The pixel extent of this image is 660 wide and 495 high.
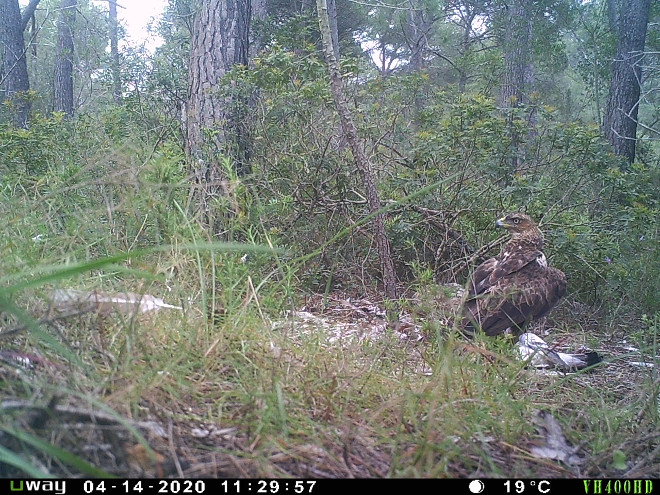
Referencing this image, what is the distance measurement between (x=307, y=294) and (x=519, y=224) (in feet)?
6.70

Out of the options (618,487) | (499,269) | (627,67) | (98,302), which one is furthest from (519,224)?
(627,67)

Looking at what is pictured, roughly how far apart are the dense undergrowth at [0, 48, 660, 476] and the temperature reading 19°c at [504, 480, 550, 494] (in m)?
0.06

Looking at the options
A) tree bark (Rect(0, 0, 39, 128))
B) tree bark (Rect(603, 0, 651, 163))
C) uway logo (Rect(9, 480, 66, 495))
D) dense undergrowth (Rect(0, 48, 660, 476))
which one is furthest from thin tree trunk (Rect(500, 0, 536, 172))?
uway logo (Rect(9, 480, 66, 495))

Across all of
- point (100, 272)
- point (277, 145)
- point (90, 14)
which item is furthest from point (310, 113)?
point (90, 14)

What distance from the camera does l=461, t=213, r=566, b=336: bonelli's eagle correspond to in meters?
4.41

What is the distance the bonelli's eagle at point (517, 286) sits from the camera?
174 inches

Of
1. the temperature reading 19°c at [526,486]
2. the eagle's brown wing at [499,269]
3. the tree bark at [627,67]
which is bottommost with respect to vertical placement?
the temperature reading 19°c at [526,486]

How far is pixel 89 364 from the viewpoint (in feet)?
6.42

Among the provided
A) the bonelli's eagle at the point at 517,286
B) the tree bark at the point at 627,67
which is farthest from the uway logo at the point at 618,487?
the tree bark at the point at 627,67

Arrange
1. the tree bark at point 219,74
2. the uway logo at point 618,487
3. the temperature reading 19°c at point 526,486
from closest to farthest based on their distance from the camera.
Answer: the temperature reading 19°c at point 526,486
the uway logo at point 618,487
the tree bark at point 219,74

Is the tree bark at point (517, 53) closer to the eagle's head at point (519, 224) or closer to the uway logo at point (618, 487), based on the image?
the eagle's head at point (519, 224)

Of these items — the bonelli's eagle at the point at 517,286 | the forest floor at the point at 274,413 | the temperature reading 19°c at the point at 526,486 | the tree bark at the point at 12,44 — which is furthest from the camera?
the tree bark at the point at 12,44

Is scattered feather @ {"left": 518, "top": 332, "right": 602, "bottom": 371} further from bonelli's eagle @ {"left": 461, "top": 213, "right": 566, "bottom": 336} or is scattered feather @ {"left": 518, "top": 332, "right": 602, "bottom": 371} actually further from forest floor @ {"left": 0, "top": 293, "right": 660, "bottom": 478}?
forest floor @ {"left": 0, "top": 293, "right": 660, "bottom": 478}

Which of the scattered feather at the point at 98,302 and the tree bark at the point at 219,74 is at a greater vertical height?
the tree bark at the point at 219,74
